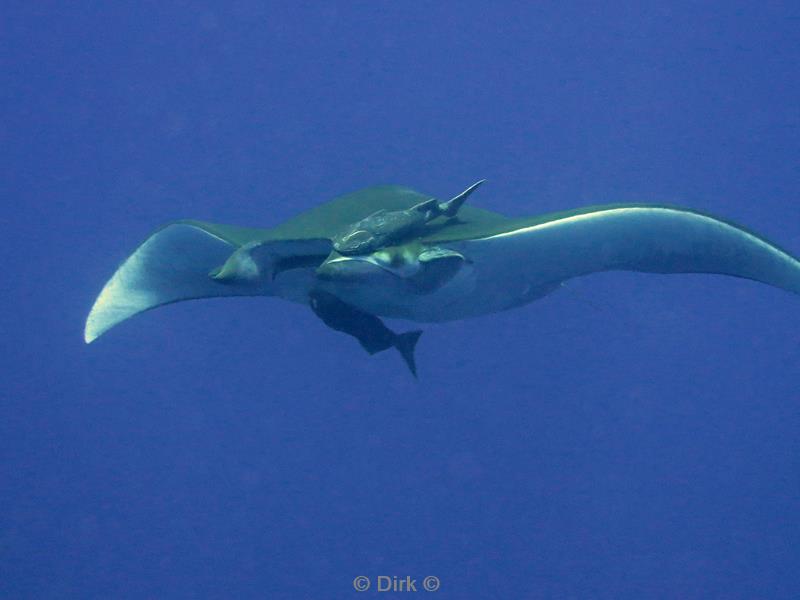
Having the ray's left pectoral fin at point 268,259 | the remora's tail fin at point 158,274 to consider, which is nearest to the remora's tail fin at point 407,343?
the ray's left pectoral fin at point 268,259

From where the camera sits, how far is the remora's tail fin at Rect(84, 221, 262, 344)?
13.0 ft

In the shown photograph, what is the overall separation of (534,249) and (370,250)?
82cm

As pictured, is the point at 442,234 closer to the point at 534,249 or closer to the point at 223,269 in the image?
the point at 534,249

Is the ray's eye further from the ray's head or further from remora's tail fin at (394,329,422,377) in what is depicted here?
remora's tail fin at (394,329,422,377)

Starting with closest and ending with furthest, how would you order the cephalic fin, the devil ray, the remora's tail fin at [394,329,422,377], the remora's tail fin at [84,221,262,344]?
the devil ray, the cephalic fin, the remora's tail fin at [84,221,262,344], the remora's tail fin at [394,329,422,377]

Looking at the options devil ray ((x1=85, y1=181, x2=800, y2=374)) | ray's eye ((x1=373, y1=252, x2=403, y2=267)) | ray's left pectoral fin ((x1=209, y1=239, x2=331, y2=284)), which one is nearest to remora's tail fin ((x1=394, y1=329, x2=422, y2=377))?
devil ray ((x1=85, y1=181, x2=800, y2=374))

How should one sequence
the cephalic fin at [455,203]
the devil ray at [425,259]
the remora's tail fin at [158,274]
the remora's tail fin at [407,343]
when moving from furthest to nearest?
the remora's tail fin at [407,343] < the remora's tail fin at [158,274] < the cephalic fin at [455,203] < the devil ray at [425,259]

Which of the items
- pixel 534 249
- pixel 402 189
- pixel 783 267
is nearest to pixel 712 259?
pixel 783 267

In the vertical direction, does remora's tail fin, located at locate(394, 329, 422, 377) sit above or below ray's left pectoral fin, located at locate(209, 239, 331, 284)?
below

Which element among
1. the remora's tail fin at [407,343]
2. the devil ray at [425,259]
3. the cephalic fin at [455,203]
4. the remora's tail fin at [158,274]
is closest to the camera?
the devil ray at [425,259]

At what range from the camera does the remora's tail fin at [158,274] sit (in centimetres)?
397

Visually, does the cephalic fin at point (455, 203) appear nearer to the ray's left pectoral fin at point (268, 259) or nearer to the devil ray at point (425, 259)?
the devil ray at point (425, 259)

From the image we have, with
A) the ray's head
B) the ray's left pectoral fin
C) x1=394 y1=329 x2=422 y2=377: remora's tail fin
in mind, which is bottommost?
x1=394 y1=329 x2=422 y2=377: remora's tail fin

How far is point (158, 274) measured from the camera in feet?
13.7
